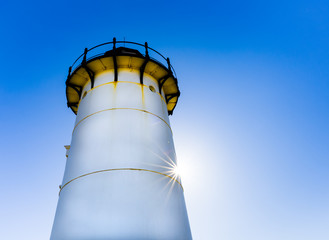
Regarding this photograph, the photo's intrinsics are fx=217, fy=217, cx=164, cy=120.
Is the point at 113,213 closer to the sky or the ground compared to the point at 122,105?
closer to the ground

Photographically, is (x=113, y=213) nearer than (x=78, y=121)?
Yes

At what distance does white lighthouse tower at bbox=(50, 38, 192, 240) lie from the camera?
5.58 meters

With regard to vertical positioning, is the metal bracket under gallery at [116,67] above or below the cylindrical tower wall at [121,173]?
above

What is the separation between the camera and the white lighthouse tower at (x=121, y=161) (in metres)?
5.58

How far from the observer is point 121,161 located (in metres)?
6.45

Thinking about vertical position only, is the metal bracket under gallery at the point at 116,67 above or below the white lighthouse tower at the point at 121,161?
above

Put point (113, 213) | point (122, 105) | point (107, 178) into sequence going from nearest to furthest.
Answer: point (113, 213) → point (107, 178) → point (122, 105)

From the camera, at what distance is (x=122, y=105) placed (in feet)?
25.7

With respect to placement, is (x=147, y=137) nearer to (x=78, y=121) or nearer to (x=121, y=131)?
(x=121, y=131)

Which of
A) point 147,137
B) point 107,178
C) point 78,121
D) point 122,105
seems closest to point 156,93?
point 122,105

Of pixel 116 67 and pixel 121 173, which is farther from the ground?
pixel 116 67

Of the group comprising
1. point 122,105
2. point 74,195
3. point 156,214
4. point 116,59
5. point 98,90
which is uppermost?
point 116,59

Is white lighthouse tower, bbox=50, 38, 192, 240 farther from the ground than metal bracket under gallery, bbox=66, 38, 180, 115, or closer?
closer

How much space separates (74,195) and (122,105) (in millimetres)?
3306
